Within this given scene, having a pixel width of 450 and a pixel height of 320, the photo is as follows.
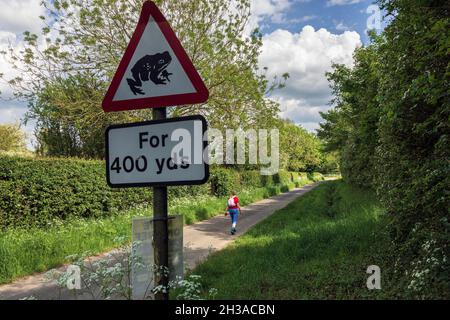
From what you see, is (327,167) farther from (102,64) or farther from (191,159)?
(191,159)

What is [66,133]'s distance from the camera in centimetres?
2262

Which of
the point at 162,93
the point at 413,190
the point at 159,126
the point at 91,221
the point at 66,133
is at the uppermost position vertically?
the point at 66,133

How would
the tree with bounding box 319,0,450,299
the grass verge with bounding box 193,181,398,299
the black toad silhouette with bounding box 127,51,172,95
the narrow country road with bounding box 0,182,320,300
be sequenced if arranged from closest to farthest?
1. the black toad silhouette with bounding box 127,51,172,95
2. the tree with bounding box 319,0,450,299
3. the grass verge with bounding box 193,181,398,299
4. the narrow country road with bounding box 0,182,320,300

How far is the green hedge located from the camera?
35.3 feet

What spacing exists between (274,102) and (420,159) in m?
14.5

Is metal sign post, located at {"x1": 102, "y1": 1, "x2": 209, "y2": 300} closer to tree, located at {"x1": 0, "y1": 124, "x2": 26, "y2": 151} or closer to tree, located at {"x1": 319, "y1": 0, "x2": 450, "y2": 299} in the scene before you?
tree, located at {"x1": 319, "y1": 0, "x2": 450, "y2": 299}

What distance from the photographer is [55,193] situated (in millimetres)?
12117

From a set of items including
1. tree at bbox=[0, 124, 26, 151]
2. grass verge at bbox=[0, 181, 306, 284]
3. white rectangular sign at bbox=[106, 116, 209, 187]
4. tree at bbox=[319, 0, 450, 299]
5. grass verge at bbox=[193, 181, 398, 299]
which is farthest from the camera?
tree at bbox=[0, 124, 26, 151]

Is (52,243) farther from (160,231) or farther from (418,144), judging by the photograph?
(418,144)

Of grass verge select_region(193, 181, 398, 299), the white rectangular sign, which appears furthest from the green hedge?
the white rectangular sign

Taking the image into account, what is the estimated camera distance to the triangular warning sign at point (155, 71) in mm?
2555

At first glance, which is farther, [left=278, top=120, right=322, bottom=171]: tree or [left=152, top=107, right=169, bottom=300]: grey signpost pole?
[left=278, top=120, right=322, bottom=171]: tree

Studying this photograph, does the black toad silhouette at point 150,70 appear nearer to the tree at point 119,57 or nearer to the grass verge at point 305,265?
the grass verge at point 305,265

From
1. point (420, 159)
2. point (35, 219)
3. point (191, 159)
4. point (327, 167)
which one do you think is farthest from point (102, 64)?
point (327, 167)
